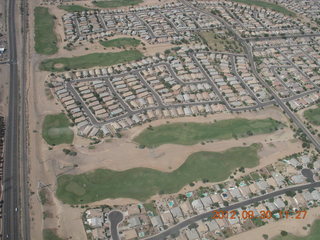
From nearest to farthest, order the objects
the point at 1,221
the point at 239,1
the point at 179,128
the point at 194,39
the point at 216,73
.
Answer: the point at 1,221 → the point at 179,128 → the point at 216,73 → the point at 194,39 → the point at 239,1

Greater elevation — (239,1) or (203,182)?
(239,1)

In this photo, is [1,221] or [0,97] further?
[0,97]

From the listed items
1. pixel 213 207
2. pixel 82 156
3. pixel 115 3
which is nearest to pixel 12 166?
pixel 82 156

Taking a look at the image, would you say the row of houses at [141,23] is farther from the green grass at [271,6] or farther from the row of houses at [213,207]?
the row of houses at [213,207]

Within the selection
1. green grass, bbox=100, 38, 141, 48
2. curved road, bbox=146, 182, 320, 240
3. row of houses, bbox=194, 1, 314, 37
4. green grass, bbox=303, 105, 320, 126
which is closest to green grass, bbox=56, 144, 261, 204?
curved road, bbox=146, 182, 320, 240

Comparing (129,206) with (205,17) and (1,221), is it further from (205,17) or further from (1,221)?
(205,17)

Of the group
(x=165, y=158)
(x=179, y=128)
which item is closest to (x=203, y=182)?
(x=165, y=158)

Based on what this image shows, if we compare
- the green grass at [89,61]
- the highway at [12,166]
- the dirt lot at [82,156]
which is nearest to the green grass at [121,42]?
the green grass at [89,61]

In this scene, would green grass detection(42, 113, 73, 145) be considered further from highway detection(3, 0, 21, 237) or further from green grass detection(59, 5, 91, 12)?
green grass detection(59, 5, 91, 12)
